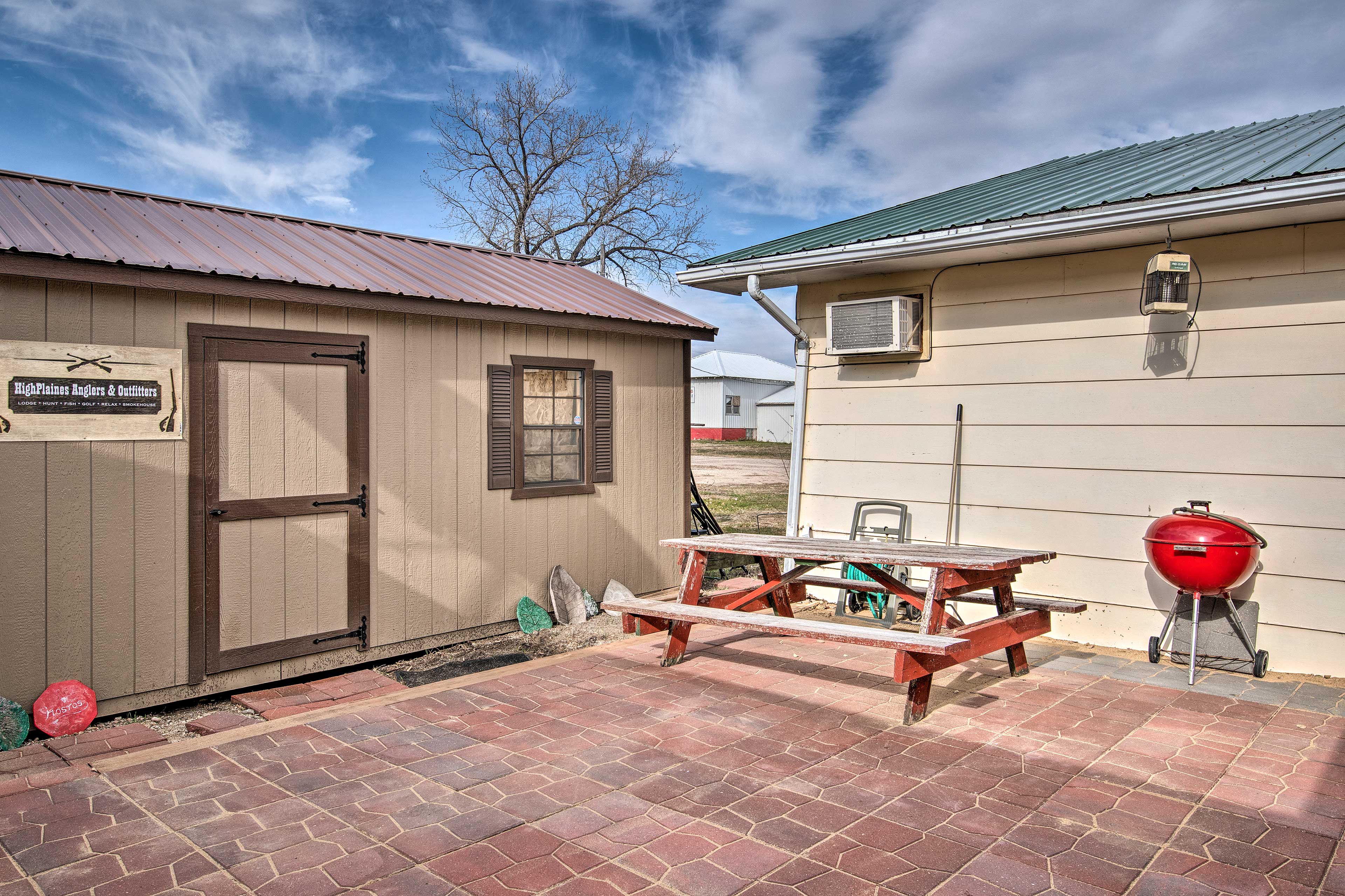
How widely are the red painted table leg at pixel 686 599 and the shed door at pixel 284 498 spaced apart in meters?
1.93

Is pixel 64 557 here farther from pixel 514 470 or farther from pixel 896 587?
pixel 896 587

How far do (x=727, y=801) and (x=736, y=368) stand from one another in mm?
40682

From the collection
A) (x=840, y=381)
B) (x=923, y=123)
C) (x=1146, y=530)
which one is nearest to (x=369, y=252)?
(x=840, y=381)

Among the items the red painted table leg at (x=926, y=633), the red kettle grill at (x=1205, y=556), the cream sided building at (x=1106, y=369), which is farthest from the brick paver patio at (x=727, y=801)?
the cream sided building at (x=1106, y=369)

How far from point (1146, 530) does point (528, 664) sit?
12.1 ft

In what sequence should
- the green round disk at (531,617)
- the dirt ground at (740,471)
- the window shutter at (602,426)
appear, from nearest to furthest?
the green round disk at (531,617), the window shutter at (602,426), the dirt ground at (740,471)

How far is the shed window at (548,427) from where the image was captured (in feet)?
19.4

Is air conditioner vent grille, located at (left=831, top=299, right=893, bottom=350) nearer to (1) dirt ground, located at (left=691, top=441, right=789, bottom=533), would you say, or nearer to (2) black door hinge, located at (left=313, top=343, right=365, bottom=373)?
(2) black door hinge, located at (left=313, top=343, right=365, bottom=373)

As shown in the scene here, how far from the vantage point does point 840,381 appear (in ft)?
20.6

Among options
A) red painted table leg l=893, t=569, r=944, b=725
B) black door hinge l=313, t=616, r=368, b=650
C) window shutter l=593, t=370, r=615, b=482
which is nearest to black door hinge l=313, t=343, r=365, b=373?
black door hinge l=313, t=616, r=368, b=650

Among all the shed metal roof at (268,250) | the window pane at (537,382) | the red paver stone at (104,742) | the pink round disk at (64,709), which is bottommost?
the red paver stone at (104,742)

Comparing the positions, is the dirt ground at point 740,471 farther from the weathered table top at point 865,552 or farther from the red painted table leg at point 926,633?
the red painted table leg at point 926,633

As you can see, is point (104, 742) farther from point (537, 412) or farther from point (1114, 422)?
point (1114, 422)

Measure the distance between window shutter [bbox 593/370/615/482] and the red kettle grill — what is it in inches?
149
